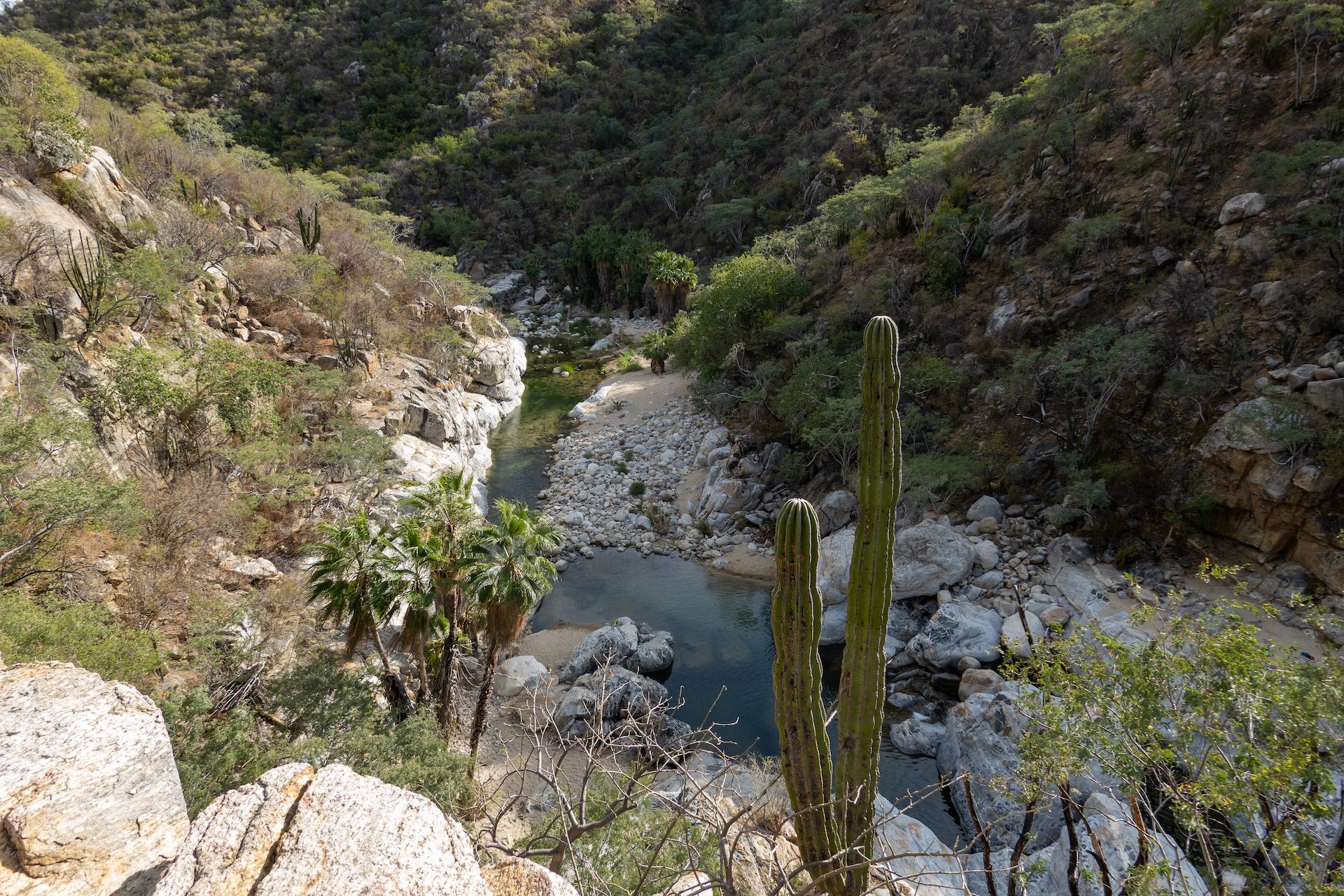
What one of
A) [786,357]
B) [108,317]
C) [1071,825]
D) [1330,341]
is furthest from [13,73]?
[1330,341]

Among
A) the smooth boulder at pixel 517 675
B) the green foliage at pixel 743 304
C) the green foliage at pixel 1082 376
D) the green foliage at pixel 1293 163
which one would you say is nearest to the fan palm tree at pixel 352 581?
the smooth boulder at pixel 517 675

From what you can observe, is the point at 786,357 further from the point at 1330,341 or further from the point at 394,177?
the point at 394,177

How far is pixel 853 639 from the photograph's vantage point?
5977mm

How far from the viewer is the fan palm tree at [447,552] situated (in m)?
9.86

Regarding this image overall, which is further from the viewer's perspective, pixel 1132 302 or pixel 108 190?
pixel 108 190

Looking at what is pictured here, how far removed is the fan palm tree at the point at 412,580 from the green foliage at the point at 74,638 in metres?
2.91

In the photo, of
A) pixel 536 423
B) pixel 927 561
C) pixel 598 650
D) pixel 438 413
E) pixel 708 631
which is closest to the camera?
pixel 598 650

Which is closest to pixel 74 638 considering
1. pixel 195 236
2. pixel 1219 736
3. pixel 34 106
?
pixel 1219 736

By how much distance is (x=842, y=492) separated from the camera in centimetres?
1688

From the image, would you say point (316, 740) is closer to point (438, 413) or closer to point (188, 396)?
point (188, 396)

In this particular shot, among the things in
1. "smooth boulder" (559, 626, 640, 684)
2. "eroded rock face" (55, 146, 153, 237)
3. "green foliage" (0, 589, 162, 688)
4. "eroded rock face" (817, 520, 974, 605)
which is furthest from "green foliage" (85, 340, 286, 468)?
"eroded rock face" (817, 520, 974, 605)

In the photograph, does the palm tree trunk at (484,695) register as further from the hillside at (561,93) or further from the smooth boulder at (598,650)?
the hillside at (561,93)

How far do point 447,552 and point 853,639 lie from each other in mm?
6884

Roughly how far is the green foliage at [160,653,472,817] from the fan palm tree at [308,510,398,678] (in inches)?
27.4
